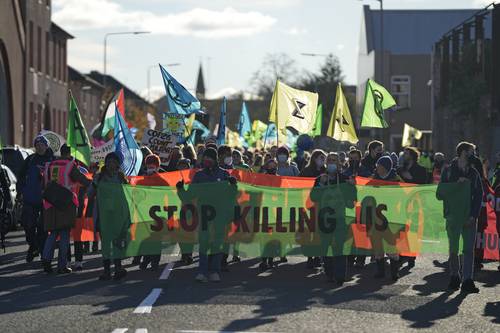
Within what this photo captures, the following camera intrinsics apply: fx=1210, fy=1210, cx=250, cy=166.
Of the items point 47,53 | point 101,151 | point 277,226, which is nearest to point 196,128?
point 101,151

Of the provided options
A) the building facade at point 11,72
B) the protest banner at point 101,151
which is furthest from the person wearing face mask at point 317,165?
the building facade at point 11,72

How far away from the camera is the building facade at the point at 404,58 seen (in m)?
79.4

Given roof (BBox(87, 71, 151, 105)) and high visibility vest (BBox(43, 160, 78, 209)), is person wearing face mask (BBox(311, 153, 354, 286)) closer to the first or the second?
high visibility vest (BBox(43, 160, 78, 209))

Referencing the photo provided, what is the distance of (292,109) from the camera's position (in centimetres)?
2595

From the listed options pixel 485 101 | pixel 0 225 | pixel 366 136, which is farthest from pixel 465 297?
pixel 366 136

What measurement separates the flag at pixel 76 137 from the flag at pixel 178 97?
5543 millimetres

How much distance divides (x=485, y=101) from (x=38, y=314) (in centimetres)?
3811

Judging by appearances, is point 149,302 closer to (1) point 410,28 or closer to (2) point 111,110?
(2) point 111,110

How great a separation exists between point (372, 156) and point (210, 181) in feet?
14.5

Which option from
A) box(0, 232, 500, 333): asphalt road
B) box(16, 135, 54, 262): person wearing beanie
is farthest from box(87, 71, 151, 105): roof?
box(0, 232, 500, 333): asphalt road

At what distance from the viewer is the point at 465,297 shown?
527 inches

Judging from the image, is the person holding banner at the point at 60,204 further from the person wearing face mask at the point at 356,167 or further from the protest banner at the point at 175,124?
the protest banner at the point at 175,124

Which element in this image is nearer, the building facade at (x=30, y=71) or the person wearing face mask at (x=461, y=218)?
the person wearing face mask at (x=461, y=218)

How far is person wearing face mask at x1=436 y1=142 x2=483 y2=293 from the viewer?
14.0m
